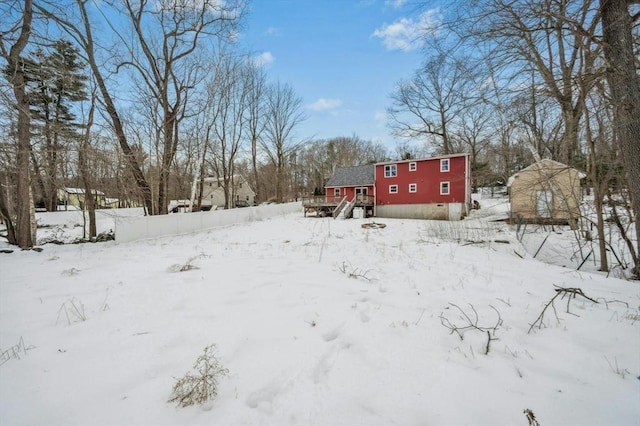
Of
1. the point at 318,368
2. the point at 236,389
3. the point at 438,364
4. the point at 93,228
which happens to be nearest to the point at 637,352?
the point at 438,364

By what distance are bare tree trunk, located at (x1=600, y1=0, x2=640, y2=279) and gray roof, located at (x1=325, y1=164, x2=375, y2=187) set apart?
21.2m

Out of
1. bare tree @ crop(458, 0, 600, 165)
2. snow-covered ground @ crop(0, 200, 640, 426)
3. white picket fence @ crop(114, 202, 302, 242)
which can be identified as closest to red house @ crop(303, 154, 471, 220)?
white picket fence @ crop(114, 202, 302, 242)

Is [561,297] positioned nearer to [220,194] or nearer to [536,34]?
[536,34]

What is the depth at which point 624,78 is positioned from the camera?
13.6 ft

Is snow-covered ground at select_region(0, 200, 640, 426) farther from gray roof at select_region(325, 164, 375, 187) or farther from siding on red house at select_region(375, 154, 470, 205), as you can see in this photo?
gray roof at select_region(325, 164, 375, 187)

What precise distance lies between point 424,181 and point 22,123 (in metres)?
21.9

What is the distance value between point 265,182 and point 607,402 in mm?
43730

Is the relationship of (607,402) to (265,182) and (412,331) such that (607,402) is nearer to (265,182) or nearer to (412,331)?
(412,331)

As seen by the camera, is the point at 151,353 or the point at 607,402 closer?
the point at 607,402

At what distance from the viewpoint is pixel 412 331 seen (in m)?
2.63

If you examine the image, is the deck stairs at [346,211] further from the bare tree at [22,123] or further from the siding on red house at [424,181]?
the bare tree at [22,123]

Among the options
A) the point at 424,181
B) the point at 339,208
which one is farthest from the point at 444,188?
the point at 339,208

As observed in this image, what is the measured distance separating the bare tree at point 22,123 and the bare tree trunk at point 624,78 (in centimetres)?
1288

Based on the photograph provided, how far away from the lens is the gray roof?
86.2ft
